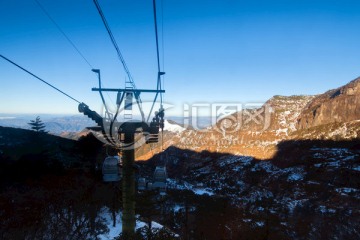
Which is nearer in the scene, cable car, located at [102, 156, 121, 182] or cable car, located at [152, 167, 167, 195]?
cable car, located at [102, 156, 121, 182]

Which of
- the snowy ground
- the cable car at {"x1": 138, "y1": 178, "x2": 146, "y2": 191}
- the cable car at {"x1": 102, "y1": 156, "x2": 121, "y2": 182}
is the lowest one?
the snowy ground

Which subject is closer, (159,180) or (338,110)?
(159,180)

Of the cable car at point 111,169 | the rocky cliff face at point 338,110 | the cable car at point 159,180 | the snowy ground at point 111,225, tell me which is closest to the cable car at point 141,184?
the cable car at point 159,180

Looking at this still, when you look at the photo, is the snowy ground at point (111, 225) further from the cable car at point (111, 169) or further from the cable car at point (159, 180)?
the cable car at point (111, 169)

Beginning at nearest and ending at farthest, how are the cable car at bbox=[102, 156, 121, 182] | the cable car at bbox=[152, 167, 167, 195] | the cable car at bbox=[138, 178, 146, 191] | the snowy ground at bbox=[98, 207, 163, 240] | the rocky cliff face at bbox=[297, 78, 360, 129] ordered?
the cable car at bbox=[102, 156, 121, 182], the cable car at bbox=[152, 167, 167, 195], the cable car at bbox=[138, 178, 146, 191], the snowy ground at bbox=[98, 207, 163, 240], the rocky cliff face at bbox=[297, 78, 360, 129]

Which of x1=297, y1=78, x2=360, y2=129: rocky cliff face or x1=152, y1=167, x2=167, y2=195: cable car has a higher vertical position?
x1=297, y1=78, x2=360, y2=129: rocky cliff face

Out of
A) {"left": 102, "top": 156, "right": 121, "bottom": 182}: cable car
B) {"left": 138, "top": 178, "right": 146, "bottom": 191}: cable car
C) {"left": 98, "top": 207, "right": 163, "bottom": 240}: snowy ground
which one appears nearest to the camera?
{"left": 102, "top": 156, "right": 121, "bottom": 182}: cable car

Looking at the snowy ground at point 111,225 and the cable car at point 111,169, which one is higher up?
the cable car at point 111,169

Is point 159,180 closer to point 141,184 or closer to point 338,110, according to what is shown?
point 141,184

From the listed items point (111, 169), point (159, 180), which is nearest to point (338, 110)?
point (159, 180)

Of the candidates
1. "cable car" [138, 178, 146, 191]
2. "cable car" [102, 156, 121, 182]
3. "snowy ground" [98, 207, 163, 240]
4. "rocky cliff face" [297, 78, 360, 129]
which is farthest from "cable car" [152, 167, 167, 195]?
"rocky cliff face" [297, 78, 360, 129]

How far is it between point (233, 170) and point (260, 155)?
1930 cm

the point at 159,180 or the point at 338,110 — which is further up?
the point at 338,110

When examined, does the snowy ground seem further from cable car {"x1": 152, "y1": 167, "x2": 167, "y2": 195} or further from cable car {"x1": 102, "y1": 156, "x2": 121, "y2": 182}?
cable car {"x1": 102, "y1": 156, "x2": 121, "y2": 182}
